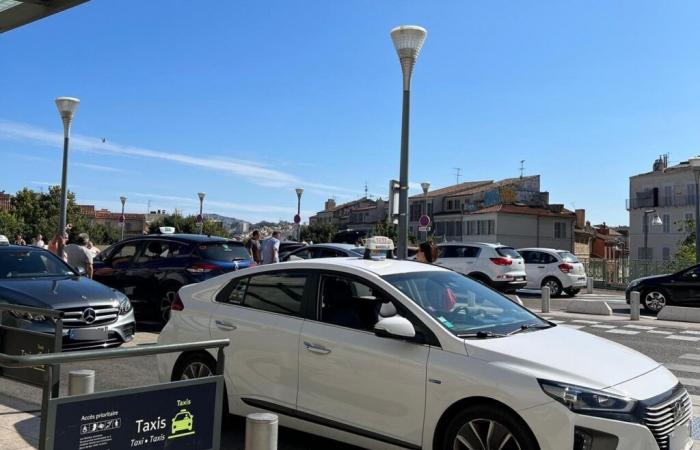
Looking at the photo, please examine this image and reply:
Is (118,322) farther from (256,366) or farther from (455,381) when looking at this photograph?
(455,381)

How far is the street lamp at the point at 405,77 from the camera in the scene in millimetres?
12539

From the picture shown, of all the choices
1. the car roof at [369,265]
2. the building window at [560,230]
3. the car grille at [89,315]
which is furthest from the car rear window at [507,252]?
the building window at [560,230]

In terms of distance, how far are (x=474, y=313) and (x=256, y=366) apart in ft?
5.82

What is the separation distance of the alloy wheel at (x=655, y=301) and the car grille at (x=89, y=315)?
13.5m

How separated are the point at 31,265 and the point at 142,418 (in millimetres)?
7250

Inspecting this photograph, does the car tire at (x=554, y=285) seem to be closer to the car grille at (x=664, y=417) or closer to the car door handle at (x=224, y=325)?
the car door handle at (x=224, y=325)

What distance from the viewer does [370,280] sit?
16.1 ft

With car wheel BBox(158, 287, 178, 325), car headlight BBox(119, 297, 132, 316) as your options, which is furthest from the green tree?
car headlight BBox(119, 297, 132, 316)

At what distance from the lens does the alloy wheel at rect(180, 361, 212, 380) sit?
542cm

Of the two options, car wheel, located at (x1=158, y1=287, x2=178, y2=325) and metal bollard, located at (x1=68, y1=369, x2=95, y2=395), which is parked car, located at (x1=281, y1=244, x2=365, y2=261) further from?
metal bollard, located at (x1=68, y1=369, x2=95, y2=395)

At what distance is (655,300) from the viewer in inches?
647

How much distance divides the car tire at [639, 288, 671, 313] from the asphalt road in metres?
2.99

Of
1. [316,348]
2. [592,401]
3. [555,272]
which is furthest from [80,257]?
[555,272]

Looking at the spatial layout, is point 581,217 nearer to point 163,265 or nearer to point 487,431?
point 163,265
